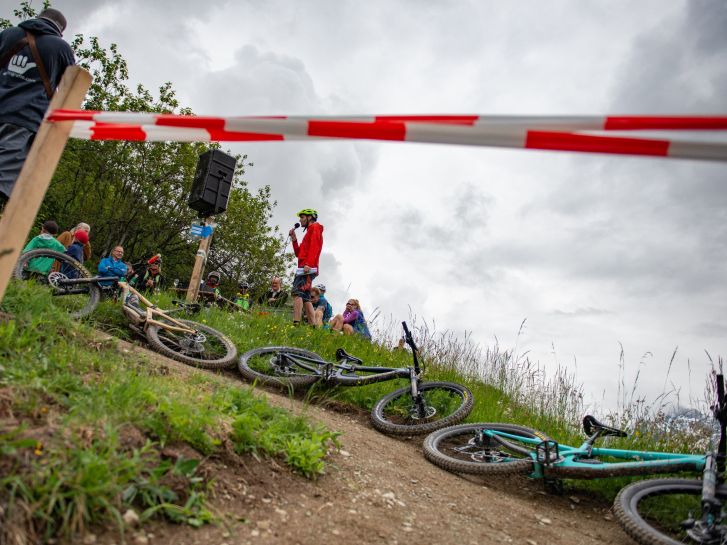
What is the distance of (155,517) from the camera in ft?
6.66

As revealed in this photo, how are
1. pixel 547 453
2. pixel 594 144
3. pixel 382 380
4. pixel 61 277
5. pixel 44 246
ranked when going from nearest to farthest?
pixel 594 144
pixel 547 453
pixel 61 277
pixel 382 380
pixel 44 246

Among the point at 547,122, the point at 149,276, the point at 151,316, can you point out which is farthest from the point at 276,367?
the point at 149,276

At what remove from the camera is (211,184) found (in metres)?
9.14

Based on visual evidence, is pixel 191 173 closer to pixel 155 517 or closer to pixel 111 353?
pixel 111 353

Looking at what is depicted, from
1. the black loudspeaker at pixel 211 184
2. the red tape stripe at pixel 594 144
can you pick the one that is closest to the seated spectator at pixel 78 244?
the black loudspeaker at pixel 211 184

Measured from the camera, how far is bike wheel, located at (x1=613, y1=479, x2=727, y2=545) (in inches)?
120

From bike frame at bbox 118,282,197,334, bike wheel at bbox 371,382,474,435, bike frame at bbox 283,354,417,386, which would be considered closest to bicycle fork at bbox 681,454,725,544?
bike wheel at bbox 371,382,474,435

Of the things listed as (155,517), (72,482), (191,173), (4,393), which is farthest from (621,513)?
(191,173)

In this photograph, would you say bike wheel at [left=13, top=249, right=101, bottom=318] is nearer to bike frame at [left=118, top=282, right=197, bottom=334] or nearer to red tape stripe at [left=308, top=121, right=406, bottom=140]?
bike frame at [left=118, top=282, right=197, bottom=334]

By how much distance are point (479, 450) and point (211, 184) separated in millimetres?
6853

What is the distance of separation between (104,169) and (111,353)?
74.6ft

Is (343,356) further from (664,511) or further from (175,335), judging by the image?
(664,511)

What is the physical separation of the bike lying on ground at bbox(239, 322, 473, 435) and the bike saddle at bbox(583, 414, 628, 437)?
1305mm

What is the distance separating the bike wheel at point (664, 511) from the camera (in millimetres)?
3057
